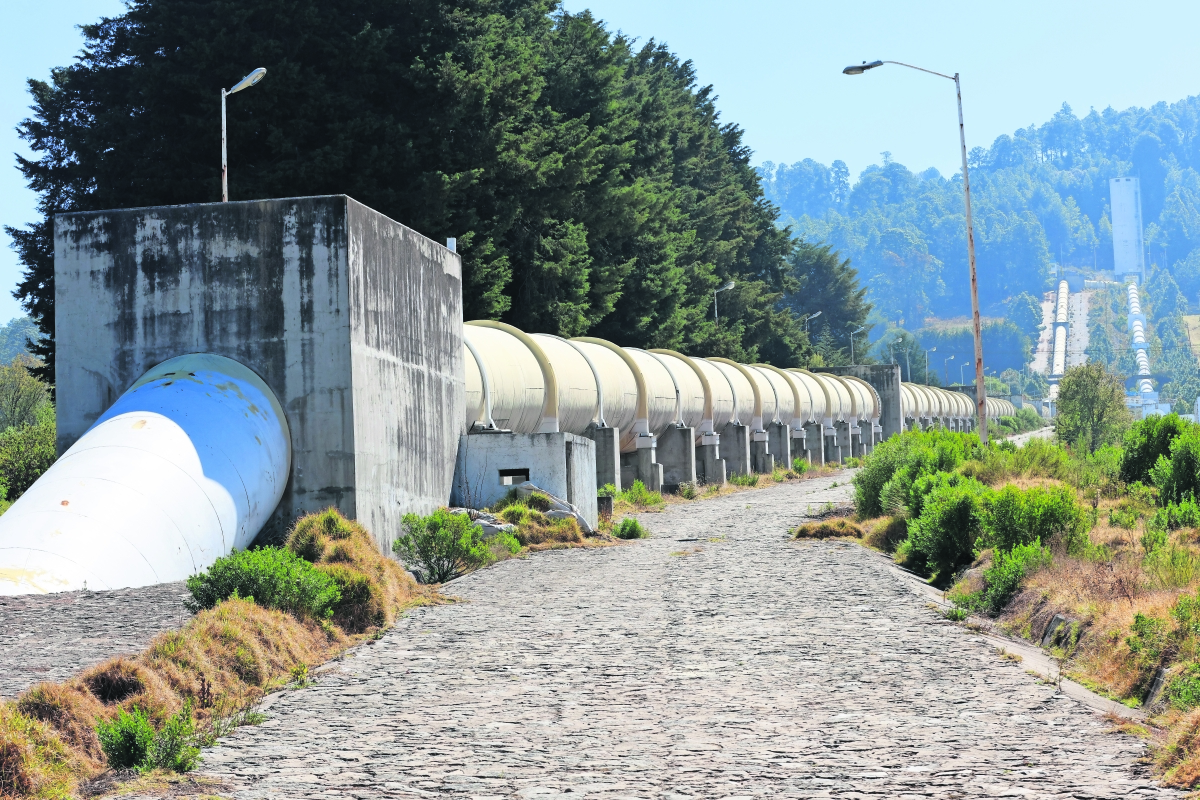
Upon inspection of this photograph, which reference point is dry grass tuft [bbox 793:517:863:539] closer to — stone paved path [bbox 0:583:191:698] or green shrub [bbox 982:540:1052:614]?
green shrub [bbox 982:540:1052:614]

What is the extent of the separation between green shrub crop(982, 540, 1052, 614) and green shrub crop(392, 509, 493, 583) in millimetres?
6721

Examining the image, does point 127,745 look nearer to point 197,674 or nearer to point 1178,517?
point 197,674

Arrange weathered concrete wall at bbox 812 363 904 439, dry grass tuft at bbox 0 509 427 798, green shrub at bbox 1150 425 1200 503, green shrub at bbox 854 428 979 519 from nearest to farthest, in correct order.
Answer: dry grass tuft at bbox 0 509 427 798
green shrub at bbox 1150 425 1200 503
green shrub at bbox 854 428 979 519
weathered concrete wall at bbox 812 363 904 439

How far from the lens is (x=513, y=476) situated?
70.4ft

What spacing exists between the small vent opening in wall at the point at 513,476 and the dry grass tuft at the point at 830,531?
457 centimetres

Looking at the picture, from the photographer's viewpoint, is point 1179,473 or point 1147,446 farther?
point 1147,446

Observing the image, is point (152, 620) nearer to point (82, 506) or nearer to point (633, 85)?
point (82, 506)

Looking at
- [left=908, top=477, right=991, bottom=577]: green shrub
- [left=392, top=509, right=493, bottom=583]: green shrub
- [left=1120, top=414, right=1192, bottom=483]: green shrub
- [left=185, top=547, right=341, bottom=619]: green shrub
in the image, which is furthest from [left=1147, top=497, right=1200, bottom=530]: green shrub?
[left=185, top=547, right=341, bottom=619]: green shrub

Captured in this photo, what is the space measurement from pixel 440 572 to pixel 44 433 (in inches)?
974

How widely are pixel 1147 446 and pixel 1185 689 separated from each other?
15.9 metres

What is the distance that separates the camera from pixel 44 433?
36.7 metres

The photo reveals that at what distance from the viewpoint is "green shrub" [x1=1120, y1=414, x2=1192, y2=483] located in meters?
21.8

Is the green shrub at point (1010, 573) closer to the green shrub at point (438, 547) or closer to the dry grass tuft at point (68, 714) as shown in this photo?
the green shrub at point (438, 547)

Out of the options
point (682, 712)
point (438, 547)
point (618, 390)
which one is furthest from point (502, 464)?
point (682, 712)
